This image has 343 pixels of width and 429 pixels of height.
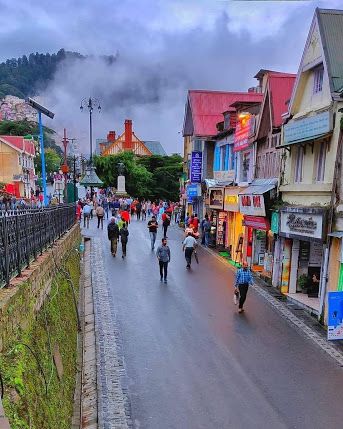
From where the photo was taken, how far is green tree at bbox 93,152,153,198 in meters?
62.7

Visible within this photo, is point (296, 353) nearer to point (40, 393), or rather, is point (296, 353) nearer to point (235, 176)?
point (40, 393)

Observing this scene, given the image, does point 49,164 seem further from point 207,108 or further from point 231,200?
point 231,200

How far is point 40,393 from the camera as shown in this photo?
6.04 metres

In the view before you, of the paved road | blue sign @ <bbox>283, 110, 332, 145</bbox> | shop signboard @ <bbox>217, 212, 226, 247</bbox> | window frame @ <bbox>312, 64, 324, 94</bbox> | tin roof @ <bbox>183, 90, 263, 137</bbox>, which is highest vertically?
tin roof @ <bbox>183, 90, 263, 137</bbox>

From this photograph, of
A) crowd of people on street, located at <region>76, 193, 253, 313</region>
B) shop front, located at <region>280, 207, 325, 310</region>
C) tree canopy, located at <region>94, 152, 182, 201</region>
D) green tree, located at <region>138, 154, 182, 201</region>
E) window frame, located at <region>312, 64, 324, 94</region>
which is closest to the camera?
Result: crowd of people on street, located at <region>76, 193, 253, 313</region>

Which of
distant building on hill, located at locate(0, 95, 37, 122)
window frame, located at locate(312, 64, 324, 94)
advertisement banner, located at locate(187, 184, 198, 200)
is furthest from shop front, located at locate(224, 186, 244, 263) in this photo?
distant building on hill, located at locate(0, 95, 37, 122)

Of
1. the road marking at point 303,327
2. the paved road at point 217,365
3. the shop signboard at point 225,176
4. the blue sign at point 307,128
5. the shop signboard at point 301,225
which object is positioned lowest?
the road marking at point 303,327

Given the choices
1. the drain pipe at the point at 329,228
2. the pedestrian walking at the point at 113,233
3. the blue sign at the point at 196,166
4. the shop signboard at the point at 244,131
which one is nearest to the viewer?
the drain pipe at the point at 329,228

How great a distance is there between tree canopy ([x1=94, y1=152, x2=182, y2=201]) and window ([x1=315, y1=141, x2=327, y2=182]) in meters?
48.5

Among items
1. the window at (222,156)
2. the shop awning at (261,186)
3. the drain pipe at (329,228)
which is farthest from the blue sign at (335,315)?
the window at (222,156)

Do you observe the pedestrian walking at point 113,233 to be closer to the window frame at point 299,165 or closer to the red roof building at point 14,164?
the window frame at point 299,165

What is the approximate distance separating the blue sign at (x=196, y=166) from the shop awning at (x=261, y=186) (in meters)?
13.0

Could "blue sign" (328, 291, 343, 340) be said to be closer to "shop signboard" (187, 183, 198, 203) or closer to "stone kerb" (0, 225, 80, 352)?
"stone kerb" (0, 225, 80, 352)

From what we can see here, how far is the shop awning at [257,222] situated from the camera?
1870 cm
